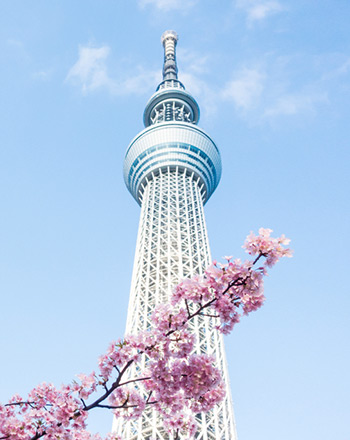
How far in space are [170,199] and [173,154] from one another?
5.62 m

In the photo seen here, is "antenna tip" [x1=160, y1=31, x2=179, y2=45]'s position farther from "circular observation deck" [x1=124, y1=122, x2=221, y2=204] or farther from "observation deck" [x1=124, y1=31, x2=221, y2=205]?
"circular observation deck" [x1=124, y1=122, x2=221, y2=204]

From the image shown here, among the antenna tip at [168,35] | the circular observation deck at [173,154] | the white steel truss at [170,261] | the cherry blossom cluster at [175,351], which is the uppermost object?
the antenna tip at [168,35]

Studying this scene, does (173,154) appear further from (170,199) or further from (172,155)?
(170,199)

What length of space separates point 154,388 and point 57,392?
1.40 metres

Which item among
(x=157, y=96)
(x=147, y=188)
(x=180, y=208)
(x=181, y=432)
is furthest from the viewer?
(x=157, y=96)

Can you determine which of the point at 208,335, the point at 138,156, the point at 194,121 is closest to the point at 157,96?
the point at 194,121

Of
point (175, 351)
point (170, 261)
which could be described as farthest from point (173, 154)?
point (175, 351)

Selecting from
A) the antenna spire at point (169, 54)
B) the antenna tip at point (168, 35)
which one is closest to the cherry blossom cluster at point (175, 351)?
the antenna spire at point (169, 54)

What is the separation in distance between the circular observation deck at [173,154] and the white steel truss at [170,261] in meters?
0.62

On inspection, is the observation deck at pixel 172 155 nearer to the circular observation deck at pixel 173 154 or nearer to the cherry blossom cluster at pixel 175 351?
the circular observation deck at pixel 173 154

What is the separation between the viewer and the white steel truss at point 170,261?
29266mm

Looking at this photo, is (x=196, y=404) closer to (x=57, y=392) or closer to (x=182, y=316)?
(x=182, y=316)

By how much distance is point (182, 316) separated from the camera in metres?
5.31

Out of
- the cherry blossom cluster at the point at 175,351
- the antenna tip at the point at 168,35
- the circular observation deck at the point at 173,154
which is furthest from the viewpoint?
the antenna tip at the point at 168,35
